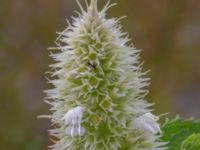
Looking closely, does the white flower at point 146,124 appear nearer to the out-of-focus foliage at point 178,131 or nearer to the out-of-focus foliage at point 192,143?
the out-of-focus foliage at point 192,143

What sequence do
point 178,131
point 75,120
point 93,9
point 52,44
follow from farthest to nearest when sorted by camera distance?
point 52,44 < point 178,131 < point 93,9 < point 75,120

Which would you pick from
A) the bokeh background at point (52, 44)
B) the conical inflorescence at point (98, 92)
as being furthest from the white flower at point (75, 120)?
the bokeh background at point (52, 44)

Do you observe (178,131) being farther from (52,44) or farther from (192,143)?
(52,44)

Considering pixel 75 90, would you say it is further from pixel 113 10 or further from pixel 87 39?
pixel 113 10

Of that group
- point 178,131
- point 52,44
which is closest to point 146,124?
point 178,131

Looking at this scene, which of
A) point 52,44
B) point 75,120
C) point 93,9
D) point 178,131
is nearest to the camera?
point 75,120

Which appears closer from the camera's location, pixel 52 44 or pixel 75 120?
pixel 75 120

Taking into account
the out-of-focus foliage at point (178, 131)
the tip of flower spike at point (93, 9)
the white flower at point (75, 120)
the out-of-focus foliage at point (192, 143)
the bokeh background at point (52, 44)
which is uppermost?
the bokeh background at point (52, 44)
